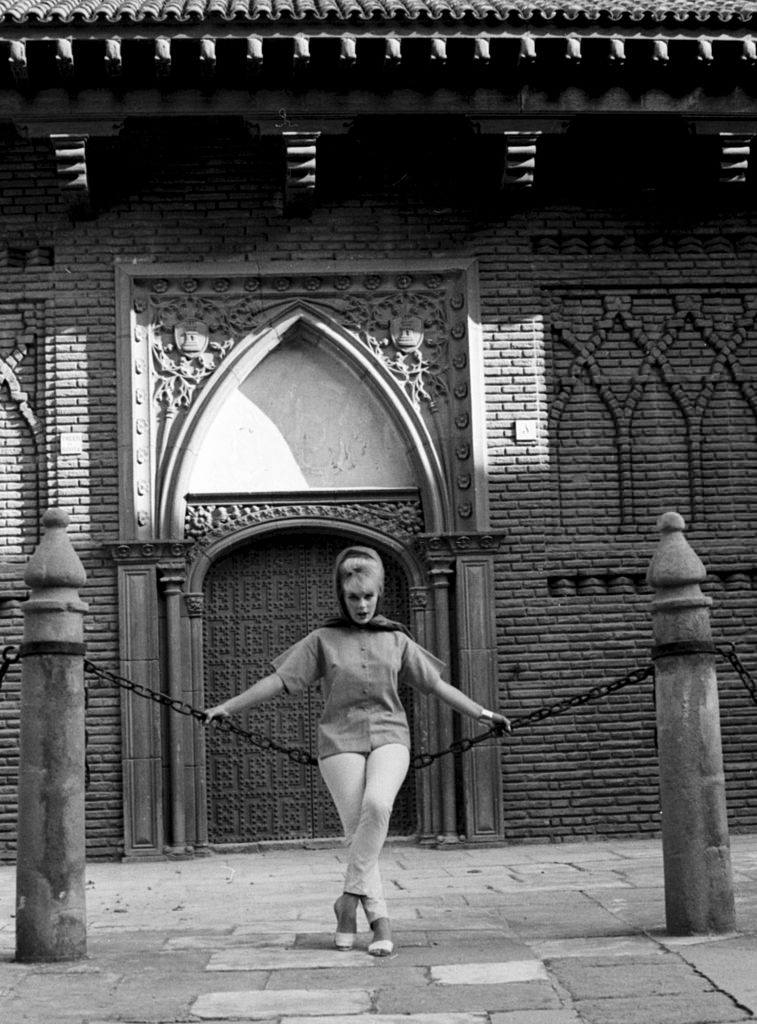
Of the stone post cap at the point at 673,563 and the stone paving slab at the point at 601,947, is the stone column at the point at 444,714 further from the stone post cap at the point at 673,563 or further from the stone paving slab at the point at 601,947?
the stone paving slab at the point at 601,947

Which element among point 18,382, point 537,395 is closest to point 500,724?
point 537,395

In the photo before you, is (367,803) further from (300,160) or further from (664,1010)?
(300,160)

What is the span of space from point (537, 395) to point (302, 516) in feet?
6.07

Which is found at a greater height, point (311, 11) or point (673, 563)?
point (311, 11)

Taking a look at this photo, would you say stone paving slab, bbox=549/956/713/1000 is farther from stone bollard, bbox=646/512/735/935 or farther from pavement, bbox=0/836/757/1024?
stone bollard, bbox=646/512/735/935

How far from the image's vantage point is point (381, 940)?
5.76m

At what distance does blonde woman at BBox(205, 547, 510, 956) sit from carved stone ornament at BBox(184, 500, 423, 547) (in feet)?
16.2

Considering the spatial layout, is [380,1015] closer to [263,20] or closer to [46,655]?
[46,655]

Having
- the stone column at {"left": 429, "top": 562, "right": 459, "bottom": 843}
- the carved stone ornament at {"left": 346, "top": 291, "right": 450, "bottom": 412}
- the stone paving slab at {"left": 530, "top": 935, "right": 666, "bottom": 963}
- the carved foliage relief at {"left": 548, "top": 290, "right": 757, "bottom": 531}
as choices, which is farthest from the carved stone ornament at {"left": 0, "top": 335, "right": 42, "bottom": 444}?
the stone paving slab at {"left": 530, "top": 935, "right": 666, "bottom": 963}

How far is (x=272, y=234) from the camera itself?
1147cm

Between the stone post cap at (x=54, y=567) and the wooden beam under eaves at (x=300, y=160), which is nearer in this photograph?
the stone post cap at (x=54, y=567)

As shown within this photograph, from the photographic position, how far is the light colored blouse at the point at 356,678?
6.05 m

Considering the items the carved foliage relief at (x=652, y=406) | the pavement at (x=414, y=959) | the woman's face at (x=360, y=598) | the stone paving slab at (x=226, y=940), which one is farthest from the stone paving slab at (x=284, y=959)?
the carved foliage relief at (x=652, y=406)

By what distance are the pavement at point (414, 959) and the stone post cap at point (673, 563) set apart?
1.31 meters
